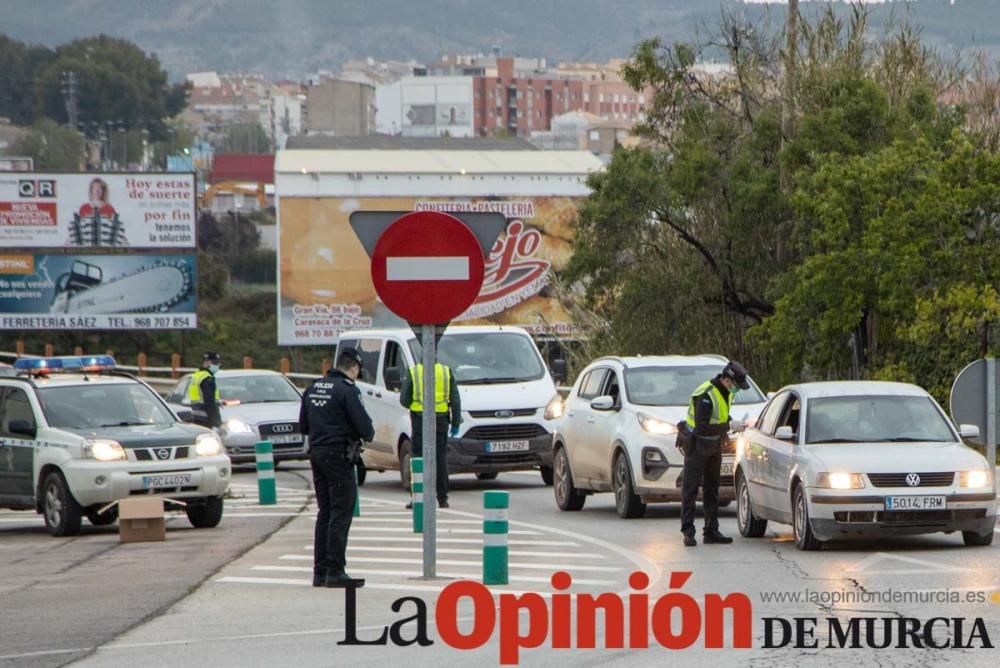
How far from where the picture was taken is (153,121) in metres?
185

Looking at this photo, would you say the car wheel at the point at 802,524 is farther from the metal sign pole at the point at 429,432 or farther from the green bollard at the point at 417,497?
the green bollard at the point at 417,497

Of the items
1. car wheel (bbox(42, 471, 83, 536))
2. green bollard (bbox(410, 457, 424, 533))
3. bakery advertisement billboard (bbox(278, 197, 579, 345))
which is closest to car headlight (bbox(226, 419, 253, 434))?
car wheel (bbox(42, 471, 83, 536))

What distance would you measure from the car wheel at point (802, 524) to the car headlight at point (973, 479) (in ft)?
4.17

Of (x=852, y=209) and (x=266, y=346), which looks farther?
(x=266, y=346)

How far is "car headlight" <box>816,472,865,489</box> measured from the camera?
661 inches

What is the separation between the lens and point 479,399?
1037 inches

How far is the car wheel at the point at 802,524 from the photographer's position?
1705 centimetres

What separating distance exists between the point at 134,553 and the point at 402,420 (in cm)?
820

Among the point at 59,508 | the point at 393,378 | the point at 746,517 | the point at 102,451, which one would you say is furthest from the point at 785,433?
the point at 393,378

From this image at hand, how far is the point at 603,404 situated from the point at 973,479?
229 inches

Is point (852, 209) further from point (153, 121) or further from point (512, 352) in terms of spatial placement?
point (153, 121)

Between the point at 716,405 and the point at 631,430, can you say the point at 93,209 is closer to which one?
the point at 631,430

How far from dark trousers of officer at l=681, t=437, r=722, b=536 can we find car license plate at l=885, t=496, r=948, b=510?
1964mm

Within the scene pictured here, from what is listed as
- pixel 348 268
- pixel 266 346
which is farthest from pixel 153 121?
pixel 348 268
